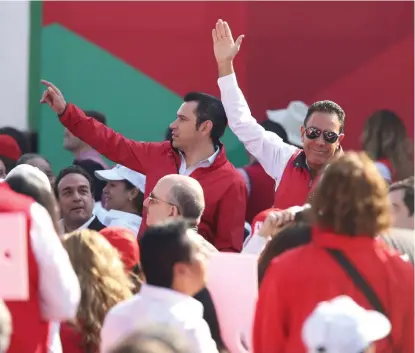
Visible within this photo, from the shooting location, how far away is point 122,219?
668 cm

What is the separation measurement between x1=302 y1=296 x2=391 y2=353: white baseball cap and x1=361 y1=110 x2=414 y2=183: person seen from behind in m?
3.52

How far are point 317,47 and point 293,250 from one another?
18.1 ft

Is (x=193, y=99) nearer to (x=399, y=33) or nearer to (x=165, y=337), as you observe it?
(x=399, y=33)

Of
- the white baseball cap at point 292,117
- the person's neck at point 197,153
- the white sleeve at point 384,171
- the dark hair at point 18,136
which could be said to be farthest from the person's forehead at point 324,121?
the dark hair at point 18,136

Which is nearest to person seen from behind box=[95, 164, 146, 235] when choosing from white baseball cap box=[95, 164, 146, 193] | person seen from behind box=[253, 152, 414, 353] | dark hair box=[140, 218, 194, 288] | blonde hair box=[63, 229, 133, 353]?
white baseball cap box=[95, 164, 146, 193]

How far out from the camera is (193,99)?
6562 millimetres

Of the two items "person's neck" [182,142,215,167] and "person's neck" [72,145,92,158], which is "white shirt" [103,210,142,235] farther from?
"person's neck" [72,145,92,158]

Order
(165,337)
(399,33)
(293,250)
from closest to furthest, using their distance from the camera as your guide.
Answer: (165,337) → (293,250) → (399,33)

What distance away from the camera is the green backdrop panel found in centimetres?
922

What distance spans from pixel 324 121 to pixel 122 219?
1.46m

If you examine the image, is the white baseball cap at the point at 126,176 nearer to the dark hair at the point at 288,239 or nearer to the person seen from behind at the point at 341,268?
the dark hair at the point at 288,239

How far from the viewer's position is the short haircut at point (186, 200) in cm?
513

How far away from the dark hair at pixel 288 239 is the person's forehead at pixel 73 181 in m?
2.63

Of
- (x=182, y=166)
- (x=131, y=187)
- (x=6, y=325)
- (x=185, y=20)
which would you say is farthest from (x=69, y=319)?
(x=185, y=20)
